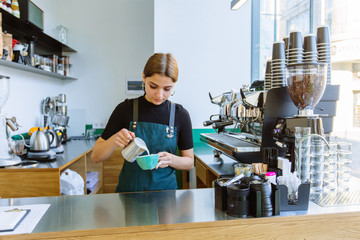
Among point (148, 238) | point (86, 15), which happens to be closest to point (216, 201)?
point (148, 238)

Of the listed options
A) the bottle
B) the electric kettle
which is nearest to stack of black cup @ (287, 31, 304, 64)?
the electric kettle

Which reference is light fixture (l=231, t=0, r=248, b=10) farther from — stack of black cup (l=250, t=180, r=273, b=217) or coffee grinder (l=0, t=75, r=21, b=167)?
coffee grinder (l=0, t=75, r=21, b=167)

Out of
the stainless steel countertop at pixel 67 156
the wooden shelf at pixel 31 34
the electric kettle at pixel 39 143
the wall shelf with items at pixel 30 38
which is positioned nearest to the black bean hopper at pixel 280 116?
the stainless steel countertop at pixel 67 156

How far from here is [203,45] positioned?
3164mm

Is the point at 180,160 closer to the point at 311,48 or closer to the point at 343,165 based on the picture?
the point at 343,165

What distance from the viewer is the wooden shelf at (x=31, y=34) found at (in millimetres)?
2379

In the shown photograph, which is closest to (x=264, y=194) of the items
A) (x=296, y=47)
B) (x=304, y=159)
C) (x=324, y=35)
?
(x=304, y=159)

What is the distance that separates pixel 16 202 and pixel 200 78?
7.83 feet

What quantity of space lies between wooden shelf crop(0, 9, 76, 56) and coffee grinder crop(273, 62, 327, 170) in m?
2.09

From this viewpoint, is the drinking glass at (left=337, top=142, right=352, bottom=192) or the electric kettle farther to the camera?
the electric kettle

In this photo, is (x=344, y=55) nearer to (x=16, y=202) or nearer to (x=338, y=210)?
(x=338, y=210)

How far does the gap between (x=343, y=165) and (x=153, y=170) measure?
2.83 feet

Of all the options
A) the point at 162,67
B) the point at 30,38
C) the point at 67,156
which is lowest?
the point at 67,156

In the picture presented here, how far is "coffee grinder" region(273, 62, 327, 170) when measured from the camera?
1241 millimetres
